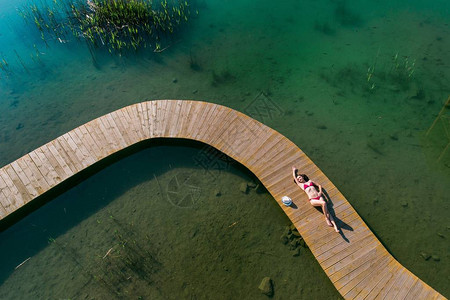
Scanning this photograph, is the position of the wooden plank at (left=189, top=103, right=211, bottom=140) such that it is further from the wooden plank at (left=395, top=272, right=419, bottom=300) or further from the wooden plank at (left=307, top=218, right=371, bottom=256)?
the wooden plank at (left=395, top=272, right=419, bottom=300)

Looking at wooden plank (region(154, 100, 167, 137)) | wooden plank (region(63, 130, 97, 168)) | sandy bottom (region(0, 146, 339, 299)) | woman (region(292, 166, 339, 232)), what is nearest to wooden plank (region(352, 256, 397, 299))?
sandy bottom (region(0, 146, 339, 299))

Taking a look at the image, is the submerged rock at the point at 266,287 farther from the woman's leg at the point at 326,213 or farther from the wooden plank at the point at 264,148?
the wooden plank at the point at 264,148

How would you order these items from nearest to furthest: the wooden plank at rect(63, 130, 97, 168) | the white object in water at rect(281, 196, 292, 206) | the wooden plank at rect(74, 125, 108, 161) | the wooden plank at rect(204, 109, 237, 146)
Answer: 1. the white object in water at rect(281, 196, 292, 206)
2. the wooden plank at rect(63, 130, 97, 168)
3. the wooden plank at rect(74, 125, 108, 161)
4. the wooden plank at rect(204, 109, 237, 146)

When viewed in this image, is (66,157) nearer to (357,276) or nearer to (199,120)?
(199,120)

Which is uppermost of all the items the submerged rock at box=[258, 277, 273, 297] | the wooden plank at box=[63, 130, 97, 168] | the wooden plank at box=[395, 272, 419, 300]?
the wooden plank at box=[63, 130, 97, 168]

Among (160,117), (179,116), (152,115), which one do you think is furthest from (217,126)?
(152,115)
